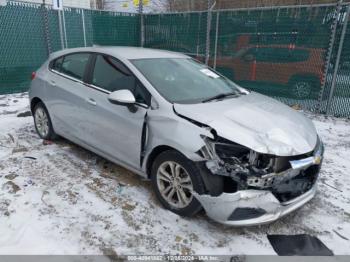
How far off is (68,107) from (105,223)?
1903 mm

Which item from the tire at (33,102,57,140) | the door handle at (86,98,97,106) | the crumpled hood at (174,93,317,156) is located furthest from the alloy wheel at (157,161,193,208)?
the tire at (33,102,57,140)

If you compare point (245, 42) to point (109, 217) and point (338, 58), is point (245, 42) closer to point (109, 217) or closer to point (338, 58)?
point (338, 58)

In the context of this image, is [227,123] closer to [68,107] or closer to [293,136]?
[293,136]

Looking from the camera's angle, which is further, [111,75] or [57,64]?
[57,64]

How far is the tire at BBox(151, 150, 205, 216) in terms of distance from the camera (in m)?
2.81

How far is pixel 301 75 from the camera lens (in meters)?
7.55

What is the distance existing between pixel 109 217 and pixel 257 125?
1.74 meters

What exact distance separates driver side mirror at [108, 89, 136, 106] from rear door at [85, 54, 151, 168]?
109 mm

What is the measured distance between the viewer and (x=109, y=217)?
10.2ft

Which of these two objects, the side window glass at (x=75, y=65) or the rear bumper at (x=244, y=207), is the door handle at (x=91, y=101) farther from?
the rear bumper at (x=244, y=207)

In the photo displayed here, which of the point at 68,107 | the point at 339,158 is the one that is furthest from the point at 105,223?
the point at 339,158

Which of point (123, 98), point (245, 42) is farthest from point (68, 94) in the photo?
point (245, 42)

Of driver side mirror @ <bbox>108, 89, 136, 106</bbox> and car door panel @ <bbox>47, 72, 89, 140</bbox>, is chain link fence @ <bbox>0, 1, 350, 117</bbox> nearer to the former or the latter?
car door panel @ <bbox>47, 72, 89, 140</bbox>

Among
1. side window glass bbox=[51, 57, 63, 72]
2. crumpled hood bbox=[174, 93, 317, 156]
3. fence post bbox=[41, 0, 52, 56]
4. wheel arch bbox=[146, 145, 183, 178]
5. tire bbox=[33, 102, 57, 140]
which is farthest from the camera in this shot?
fence post bbox=[41, 0, 52, 56]
